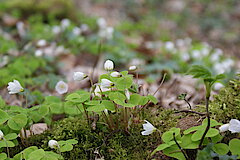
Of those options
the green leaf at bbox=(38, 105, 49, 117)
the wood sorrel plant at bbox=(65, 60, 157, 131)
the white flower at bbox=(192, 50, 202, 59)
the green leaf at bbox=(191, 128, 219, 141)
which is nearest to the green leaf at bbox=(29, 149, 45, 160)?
the wood sorrel plant at bbox=(65, 60, 157, 131)

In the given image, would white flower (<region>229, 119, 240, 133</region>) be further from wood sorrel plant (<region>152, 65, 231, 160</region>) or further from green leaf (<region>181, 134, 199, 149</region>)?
green leaf (<region>181, 134, 199, 149</region>)

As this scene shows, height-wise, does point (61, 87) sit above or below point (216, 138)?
above

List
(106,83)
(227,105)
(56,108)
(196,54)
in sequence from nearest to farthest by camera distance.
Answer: (106,83), (227,105), (56,108), (196,54)

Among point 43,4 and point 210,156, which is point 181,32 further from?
point 210,156

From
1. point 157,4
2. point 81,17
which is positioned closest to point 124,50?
point 81,17

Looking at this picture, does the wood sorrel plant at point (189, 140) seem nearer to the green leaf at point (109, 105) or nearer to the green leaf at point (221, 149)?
the green leaf at point (221, 149)

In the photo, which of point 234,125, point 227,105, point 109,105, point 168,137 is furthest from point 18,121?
point 227,105

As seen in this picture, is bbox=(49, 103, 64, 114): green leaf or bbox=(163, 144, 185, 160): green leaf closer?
bbox=(163, 144, 185, 160): green leaf

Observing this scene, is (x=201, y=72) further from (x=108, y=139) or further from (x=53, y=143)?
(x=53, y=143)

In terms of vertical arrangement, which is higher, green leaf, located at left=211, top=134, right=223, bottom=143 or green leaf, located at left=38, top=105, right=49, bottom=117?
green leaf, located at left=38, top=105, right=49, bottom=117
